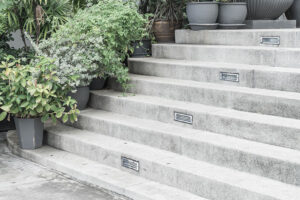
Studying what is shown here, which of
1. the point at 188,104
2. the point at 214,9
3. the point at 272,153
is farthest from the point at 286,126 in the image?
the point at 214,9

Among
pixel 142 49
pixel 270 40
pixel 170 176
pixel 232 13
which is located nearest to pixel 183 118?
pixel 170 176

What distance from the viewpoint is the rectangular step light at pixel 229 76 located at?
509 cm

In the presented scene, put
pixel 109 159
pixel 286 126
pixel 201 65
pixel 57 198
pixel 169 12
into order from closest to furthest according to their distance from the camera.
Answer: pixel 286 126
pixel 57 198
pixel 109 159
pixel 201 65
pixel 169 12

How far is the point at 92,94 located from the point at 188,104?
1.58m

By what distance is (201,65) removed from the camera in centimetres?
556

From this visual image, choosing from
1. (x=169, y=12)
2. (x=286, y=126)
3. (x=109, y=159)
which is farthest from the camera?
(x=169, y=12)

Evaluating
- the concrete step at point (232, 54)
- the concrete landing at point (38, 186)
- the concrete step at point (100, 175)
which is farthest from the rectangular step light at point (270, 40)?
the concrete landing at point (38, 186)

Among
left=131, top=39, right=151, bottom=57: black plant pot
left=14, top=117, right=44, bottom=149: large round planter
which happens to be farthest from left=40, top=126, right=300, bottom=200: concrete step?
left=131, top=39, right=151, bottom=57: black plant pot

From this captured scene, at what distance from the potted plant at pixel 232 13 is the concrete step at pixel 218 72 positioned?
877 mm

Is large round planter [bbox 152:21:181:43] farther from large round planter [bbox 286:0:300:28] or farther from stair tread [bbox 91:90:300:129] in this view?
large round planter [bbox 286:0:300:28]

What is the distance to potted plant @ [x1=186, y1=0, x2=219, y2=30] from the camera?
6.30m

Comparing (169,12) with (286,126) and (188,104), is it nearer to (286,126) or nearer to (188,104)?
(188,104)

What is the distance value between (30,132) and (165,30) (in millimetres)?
2454

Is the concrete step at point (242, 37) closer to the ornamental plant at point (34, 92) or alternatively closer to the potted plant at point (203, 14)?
the potted plant at point (203, 14)
